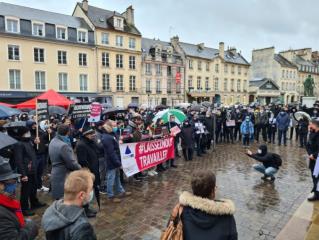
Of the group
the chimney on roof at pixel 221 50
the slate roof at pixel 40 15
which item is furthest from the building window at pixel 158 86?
the chimney on roof at pixel 221 50

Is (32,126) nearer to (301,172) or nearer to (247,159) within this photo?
(247,159)

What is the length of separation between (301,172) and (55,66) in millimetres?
29419

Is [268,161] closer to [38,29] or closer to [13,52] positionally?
[13,52]

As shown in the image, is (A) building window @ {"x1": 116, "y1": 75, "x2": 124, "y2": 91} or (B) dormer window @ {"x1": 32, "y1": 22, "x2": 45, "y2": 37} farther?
(A) building window @ {"x1": 116, "y1": 75, "x2": 124, "y2": 91}

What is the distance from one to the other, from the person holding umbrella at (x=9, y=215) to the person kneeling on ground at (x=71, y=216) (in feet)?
0.60

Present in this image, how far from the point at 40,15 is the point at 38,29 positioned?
299cm

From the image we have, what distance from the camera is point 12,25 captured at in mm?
27375

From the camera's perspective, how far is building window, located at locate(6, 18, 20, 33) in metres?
27.1

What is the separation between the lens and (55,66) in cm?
3064

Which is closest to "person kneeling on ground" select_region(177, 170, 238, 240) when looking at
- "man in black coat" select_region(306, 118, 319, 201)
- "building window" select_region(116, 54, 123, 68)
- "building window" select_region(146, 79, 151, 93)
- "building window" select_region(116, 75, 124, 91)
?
"man in black coat" select_region(306, 118, 319, 201)

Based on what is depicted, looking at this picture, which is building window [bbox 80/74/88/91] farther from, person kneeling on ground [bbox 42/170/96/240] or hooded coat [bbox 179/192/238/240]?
hooded coat [bbox 179/192/238/240]

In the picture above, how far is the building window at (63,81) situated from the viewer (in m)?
31.1

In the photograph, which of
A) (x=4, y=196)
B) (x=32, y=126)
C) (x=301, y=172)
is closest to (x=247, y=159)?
(x=301, y=172)

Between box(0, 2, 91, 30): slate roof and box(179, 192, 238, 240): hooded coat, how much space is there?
106ft
